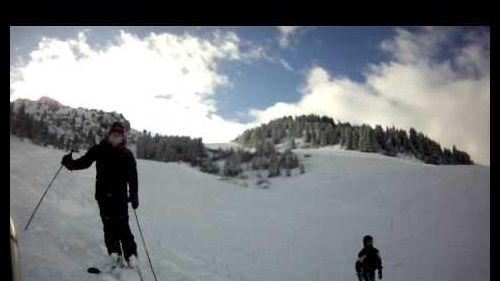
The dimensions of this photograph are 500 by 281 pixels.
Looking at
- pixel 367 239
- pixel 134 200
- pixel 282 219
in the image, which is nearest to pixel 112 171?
pixel 134 200

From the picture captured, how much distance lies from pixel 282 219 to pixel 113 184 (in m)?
1.31

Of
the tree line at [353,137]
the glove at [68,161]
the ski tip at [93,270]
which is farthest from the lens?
the tree line at [353,137]

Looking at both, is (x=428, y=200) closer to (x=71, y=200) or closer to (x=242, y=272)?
(x=242, y=272)

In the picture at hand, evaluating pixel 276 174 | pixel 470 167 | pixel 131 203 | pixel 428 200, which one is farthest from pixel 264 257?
pixel 470 167

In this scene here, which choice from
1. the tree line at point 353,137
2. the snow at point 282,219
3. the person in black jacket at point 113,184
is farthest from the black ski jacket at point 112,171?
the tree line at point 353,137

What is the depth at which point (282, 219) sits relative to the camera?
442 centimetres

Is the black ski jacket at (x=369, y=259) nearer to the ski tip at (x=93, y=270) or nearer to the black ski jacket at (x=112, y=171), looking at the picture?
the black ski jacket at (x=112, y=171)

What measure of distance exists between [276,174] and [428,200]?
123cm

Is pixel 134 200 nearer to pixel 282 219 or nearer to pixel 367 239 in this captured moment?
pixel 282 219

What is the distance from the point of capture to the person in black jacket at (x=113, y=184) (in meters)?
4.12

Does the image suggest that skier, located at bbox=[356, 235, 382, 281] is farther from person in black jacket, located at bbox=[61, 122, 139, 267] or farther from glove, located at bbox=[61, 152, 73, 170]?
glove, located at bbox=[61, 152, 73, 170]

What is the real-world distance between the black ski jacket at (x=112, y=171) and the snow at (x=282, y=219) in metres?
0.10

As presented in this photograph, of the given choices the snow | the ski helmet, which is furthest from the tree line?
the ski helmet
